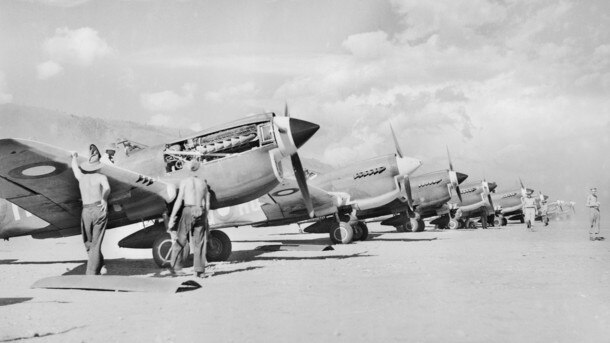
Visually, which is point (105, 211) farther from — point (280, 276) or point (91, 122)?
point (91, 122)

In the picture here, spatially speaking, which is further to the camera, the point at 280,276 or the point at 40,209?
the point at 40,209

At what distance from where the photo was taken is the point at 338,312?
427cm

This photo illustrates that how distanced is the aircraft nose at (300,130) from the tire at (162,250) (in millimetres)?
2717

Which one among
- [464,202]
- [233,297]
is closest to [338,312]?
[233,297]

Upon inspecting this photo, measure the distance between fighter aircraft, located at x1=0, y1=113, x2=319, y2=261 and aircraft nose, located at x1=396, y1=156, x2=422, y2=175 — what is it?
643 centimetres

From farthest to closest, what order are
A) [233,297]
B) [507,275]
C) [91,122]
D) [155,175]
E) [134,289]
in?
[91,122] → [155,175] → [507,275] → [134,289] → [233,297]

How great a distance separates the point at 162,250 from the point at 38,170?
2300mm

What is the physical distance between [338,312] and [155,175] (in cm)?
553

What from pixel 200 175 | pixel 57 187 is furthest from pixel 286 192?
pixel 57 187

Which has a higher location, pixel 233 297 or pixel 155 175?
pixel 155 175

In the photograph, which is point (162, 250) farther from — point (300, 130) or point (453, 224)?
point (453, 224)

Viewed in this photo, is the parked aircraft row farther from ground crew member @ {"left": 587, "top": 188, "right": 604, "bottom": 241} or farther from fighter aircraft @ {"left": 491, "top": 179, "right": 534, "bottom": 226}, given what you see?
fighter aircraft @ {"left": 491, "top": 179, "right": 534, "bottom": 226}

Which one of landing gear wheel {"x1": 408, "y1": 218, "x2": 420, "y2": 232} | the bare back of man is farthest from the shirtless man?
landing gear wheel {"x1": 408, "y1": 218, "x2": 420, "y2": 232}

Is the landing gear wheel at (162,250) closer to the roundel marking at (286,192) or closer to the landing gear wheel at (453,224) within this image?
the roundel marking at (286,192)
